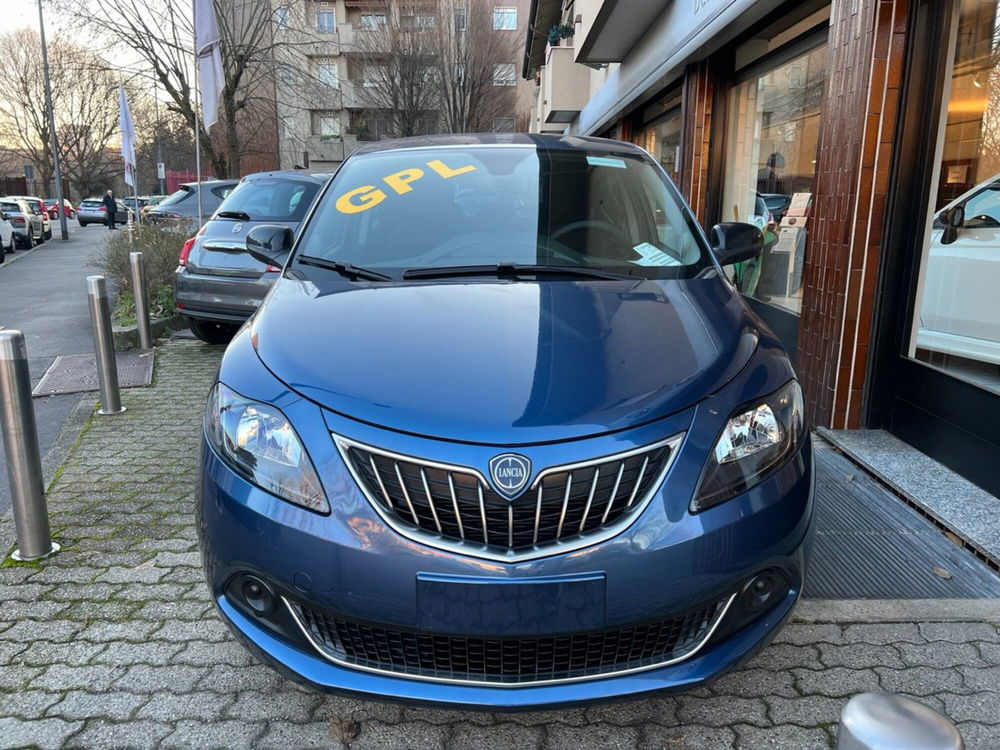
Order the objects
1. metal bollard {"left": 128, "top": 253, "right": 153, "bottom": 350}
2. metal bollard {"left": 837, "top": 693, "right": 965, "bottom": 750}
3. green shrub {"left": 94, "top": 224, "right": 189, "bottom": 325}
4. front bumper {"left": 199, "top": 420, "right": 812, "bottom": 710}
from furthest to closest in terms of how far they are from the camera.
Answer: green shrub {"left": 94, "top": 224, "right": 189, "bottom": 325}
metal bollard {"left": 128, "top": 253, "right": 153, "bottom": 350}
front bumper {"left": 199, "top": 420, "right": 812, "bottom": 710}
metal bollard {"left": 837, "top": 693, "right": 965, "bottom": 750}

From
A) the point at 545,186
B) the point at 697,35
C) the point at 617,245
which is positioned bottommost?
the point at 617,245

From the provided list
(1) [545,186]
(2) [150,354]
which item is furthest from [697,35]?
(2) [150,354]

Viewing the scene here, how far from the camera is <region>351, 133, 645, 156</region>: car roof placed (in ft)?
12.1

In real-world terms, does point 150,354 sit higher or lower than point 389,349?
lower

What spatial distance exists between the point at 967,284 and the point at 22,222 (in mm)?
25996

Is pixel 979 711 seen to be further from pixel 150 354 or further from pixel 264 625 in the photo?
pixel 150 354

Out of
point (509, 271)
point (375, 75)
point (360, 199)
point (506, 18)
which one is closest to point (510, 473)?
point (509, 271)

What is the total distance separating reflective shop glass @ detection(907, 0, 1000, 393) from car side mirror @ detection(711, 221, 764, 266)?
1420 mm

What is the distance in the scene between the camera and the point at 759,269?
7242 mm

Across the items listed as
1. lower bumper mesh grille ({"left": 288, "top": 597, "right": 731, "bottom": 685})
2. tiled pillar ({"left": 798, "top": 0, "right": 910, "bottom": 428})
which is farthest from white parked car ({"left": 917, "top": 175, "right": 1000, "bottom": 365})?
lower bumper mesh grille ({"left": 288, "top": 597, "right": 731, "bottom": 685})

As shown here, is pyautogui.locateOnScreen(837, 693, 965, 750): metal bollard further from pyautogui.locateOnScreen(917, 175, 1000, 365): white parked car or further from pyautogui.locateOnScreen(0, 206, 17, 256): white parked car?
pyautogui.locateOnScreen(0, 206, 17, 256): white parked car

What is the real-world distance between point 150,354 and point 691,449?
685cm

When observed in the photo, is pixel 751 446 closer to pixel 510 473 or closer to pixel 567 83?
pixel 510 473

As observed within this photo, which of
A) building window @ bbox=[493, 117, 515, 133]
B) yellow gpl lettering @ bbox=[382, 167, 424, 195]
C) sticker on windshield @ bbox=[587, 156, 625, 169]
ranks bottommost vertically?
yellow gpl lettering @ bbox=[382, 167, 424, 195]
